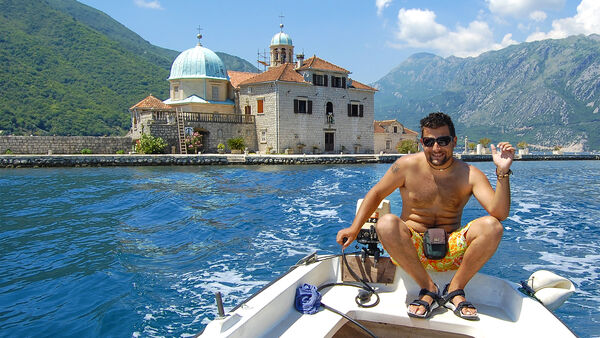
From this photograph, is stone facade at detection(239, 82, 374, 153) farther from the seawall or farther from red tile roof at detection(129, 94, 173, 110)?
the seawall

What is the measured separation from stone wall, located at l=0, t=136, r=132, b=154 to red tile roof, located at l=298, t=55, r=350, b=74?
54.0ft

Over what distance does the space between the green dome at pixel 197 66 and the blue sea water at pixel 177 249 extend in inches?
926

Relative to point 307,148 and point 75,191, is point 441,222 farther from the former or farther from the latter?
point 307,148

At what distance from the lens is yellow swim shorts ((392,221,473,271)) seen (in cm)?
347

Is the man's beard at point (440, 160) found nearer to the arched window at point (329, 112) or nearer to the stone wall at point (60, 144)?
the stone wall at point (60, 144)

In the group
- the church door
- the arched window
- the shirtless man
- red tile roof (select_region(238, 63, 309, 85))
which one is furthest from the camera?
the church door

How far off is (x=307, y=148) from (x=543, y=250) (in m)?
29.2

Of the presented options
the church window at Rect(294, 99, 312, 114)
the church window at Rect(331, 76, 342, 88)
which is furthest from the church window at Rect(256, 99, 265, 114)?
the church window at Rect(331, 76, 342, 88)

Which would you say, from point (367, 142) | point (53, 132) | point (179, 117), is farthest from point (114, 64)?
point (367, 142)

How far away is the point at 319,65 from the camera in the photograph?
37156mm

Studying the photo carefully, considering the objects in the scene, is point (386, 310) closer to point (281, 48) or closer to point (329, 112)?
point (329, 112)

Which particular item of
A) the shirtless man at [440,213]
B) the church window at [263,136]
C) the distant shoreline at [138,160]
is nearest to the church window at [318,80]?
the church window at [263,136]

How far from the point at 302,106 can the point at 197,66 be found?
34.1 feet

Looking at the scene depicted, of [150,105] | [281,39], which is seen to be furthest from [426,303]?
[281,39]
